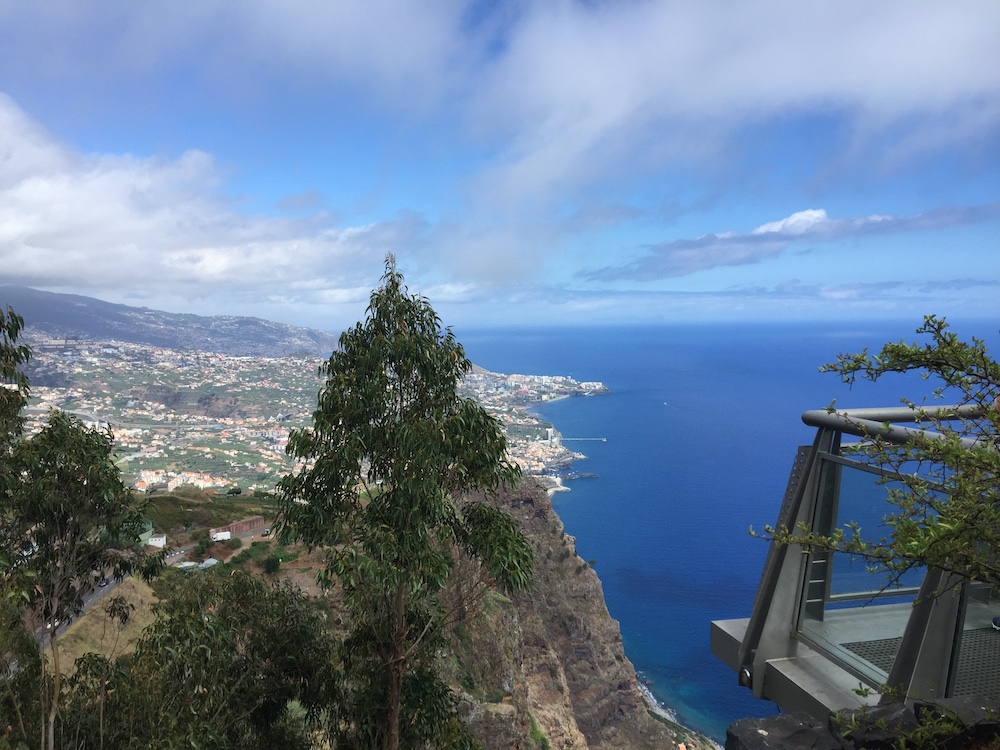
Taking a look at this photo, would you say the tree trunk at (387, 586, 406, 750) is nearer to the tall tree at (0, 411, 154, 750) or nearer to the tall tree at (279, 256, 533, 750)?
the tall tree at (279, 256, 533, 750)

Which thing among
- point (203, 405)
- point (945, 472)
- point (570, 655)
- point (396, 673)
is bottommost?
point (570, 655)

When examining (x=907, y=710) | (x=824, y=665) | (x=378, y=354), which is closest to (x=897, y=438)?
(x=907, y=710)

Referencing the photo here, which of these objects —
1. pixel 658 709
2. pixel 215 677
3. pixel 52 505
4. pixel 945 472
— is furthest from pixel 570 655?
pixel 945 472

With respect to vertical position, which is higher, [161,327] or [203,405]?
[161,327]

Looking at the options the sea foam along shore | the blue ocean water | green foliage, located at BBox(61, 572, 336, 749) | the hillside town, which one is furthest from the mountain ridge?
green foliage, located at BBox(61, 572, 336, 749)

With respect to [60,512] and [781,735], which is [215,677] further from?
[781,735]
